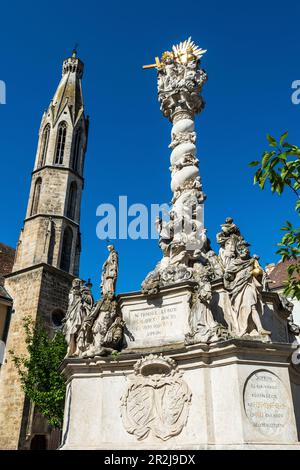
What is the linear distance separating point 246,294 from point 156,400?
238 centimetres

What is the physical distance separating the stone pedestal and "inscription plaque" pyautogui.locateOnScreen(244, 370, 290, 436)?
0.01 metres

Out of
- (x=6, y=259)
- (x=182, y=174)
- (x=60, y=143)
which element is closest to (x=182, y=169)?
(x=182, y=174)

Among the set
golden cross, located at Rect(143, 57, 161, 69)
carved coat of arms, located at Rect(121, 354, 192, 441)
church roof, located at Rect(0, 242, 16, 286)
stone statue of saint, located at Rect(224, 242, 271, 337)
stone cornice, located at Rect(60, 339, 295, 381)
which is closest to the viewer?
stone cornice, located at Rect(60, 339, 295, 381)

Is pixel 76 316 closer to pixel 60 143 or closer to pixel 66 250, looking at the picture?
pixel 66 250

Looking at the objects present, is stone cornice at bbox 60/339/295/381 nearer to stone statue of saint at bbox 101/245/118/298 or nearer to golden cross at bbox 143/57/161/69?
stone statue of saint at bbox 101/245/118/298

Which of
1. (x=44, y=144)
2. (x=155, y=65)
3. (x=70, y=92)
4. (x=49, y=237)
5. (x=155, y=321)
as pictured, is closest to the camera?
(x=155, y=321)

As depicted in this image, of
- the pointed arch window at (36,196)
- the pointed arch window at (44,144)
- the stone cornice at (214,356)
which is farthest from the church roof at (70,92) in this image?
the stone cornice at (214,356)

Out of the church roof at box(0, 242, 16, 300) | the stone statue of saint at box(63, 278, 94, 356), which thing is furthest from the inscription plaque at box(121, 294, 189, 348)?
the church roof at box(0, 242, 16, 300)

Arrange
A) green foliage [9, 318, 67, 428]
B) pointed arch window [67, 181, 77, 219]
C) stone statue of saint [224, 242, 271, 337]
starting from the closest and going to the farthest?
stone statue of saint [224, 242, 271, 337]
green foliage [9, 318, 67, 428]
pointed arch window [67, 181, 77, 219]

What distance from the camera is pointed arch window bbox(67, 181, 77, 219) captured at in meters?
34.7

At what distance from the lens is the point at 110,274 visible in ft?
31.7

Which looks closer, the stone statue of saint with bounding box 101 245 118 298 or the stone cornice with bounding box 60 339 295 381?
the stone cornice with bounding box 60 339 295 381

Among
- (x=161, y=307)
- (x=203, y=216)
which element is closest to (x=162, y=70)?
(x=203, y=216)

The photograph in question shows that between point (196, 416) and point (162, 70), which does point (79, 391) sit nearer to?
point (196, 416)
